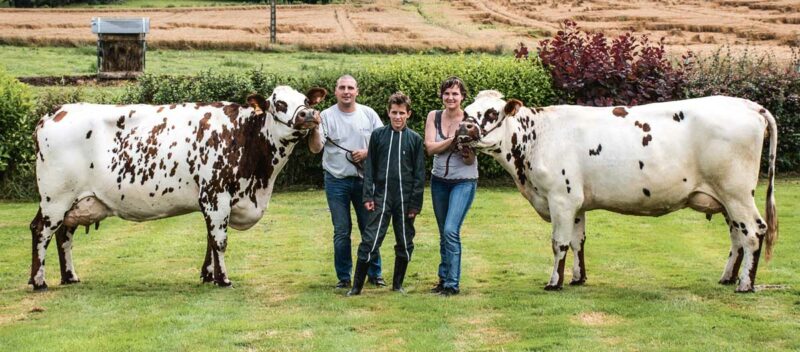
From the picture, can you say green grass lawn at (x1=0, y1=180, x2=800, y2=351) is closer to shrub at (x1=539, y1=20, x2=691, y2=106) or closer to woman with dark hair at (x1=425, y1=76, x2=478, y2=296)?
woman with dark hair at (x1=425, y1=76, x2=478, y2=296)

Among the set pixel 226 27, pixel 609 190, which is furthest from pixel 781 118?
pixel 226 27

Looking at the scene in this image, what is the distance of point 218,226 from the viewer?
45.8ft

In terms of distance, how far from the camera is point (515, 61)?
81.9 feet

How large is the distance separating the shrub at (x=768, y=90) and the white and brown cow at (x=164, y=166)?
12530mm

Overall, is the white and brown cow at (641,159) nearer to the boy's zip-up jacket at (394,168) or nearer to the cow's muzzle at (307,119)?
the boy's zip-up jacket at (394,168)

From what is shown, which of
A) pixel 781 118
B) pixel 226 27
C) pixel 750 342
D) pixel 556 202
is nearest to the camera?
pixel 750 342

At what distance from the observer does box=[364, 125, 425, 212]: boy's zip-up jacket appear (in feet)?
42.9

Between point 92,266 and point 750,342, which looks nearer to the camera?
point 750,342

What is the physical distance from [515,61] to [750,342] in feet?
48.2

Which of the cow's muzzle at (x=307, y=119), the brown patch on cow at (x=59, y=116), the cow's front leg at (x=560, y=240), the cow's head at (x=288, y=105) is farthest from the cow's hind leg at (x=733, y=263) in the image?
the brown patch on cow at (x=59, y=116)

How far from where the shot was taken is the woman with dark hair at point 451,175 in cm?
1316

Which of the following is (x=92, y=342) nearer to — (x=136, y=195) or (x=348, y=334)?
(x=348, y=334)

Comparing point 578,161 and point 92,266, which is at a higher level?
point 578,161

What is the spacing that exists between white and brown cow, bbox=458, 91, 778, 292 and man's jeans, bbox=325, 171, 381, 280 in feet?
4.89
